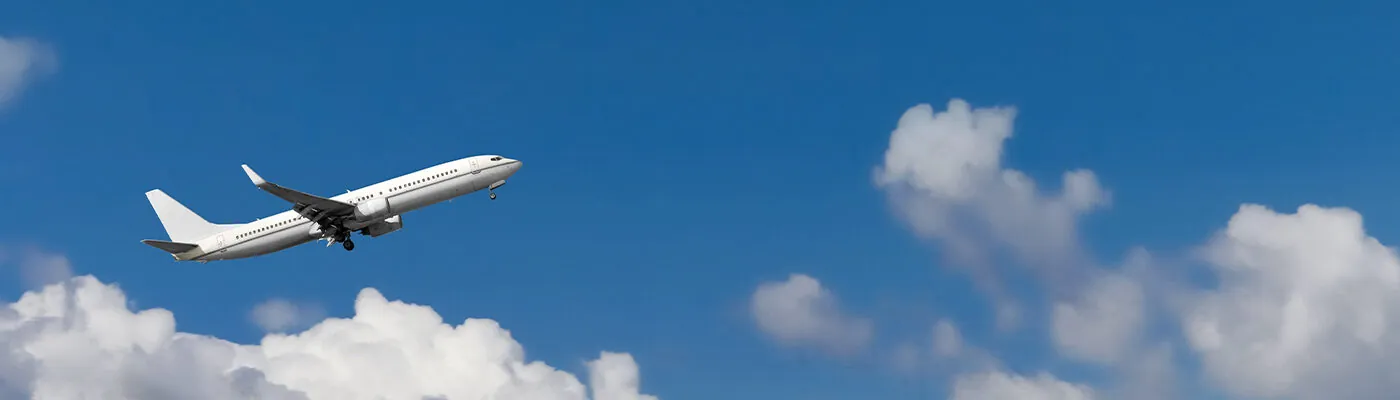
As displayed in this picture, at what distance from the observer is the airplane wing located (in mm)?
116625

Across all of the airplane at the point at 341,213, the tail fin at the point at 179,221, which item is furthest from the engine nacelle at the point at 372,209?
the tail fin at the point at 179,221

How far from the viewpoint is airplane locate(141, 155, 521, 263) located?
12188 centimetres

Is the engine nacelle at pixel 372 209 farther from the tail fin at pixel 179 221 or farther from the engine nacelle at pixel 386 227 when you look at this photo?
the tail fin at pixel 179 221

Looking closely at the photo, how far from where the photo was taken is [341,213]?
123250 millimetres

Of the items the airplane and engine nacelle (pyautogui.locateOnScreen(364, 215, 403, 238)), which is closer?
the airplane

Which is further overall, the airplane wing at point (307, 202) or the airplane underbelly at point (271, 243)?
the airplane underbelly at point (271, 243)

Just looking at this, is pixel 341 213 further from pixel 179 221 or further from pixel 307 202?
pixel 179 221

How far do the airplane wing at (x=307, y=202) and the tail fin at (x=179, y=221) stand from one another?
1304 cm

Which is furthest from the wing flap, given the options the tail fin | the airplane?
the tail fin

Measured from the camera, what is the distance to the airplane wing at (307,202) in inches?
4592

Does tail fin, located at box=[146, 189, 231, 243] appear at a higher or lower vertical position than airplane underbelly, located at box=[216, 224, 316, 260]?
higher

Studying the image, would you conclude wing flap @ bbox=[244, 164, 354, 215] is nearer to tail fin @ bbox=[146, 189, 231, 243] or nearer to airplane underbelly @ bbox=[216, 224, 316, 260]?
airplane underbelly @ bbox=[216, 224, 316, 260]

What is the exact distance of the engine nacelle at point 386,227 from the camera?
130 m

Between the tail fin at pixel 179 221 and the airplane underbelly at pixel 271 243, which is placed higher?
the tail fin at pixel 179 221
